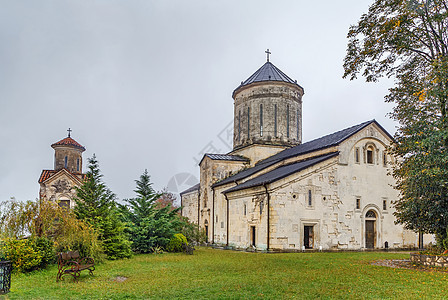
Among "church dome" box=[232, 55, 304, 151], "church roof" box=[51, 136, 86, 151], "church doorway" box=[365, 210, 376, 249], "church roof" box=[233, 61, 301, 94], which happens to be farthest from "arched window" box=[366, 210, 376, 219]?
"church roof" box=[51, 136, 86, 151]

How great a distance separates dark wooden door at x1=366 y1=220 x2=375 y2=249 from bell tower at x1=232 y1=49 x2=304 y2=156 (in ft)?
34.0

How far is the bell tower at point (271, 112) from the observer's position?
3250cm

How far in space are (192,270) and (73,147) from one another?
2616 centimetres

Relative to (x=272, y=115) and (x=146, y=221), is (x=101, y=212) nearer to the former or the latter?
(x=146, y=221)

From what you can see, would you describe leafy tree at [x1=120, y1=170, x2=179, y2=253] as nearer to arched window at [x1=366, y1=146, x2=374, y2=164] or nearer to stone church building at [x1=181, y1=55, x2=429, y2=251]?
stone church building at [x1=181, y1=55, x2=429, y2=251]

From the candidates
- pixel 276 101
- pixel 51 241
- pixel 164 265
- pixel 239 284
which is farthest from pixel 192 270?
pixel 276 101

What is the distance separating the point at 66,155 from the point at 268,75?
793 inches

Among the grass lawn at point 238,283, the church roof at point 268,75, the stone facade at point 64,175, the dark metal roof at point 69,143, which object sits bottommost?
the grass lawn at point 238,283

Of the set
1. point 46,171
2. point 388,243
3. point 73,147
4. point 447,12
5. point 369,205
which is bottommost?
point 388,243

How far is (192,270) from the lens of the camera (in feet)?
45.8

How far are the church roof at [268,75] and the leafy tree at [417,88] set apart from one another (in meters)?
16.6

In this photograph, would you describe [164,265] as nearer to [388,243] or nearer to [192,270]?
[192,270]

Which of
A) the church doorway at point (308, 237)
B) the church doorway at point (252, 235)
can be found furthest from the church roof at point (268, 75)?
the church doorway at point (308, 237)

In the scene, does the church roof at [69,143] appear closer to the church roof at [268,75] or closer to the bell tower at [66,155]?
the bell tower at [66,155]
